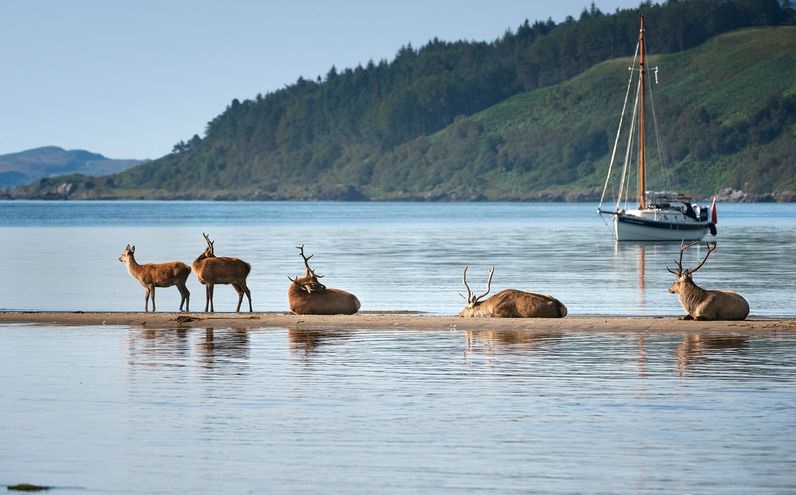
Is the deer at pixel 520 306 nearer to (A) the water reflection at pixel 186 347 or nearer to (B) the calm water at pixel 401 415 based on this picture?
(B) the calm water at pixel 401 415

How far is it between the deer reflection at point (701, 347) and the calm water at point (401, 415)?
2.9 inches

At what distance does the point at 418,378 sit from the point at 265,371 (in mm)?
2233

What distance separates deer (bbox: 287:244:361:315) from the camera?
28.6 metres

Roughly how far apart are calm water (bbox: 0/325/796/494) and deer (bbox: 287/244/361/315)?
3598mm

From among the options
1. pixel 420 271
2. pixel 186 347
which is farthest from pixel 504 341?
pixel 420 271

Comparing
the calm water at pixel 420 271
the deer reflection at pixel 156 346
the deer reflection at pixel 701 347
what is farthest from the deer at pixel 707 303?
the deer reflection at pixel 156 346

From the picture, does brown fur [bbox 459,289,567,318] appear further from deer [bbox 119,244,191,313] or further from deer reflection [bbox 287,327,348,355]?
deer [bbox 119,244,191,313]

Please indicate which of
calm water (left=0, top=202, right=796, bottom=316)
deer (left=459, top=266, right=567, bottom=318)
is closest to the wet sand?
deer (left=459, top=266, right=567, bottom=318)

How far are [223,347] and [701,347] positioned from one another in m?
7.61

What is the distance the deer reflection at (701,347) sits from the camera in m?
21.5

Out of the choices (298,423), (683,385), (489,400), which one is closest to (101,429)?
(298,423)

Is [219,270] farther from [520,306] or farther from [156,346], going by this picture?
[520,306]

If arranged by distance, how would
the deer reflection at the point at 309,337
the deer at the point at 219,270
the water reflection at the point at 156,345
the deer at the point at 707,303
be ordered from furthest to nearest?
the deer at the point at 219,270 → the deer at the point at 707,303 → the deer reflection at the point at 309,337 → the water reflection at the point at 156,345

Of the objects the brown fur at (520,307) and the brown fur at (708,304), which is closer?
the brown fur at (708,304)
